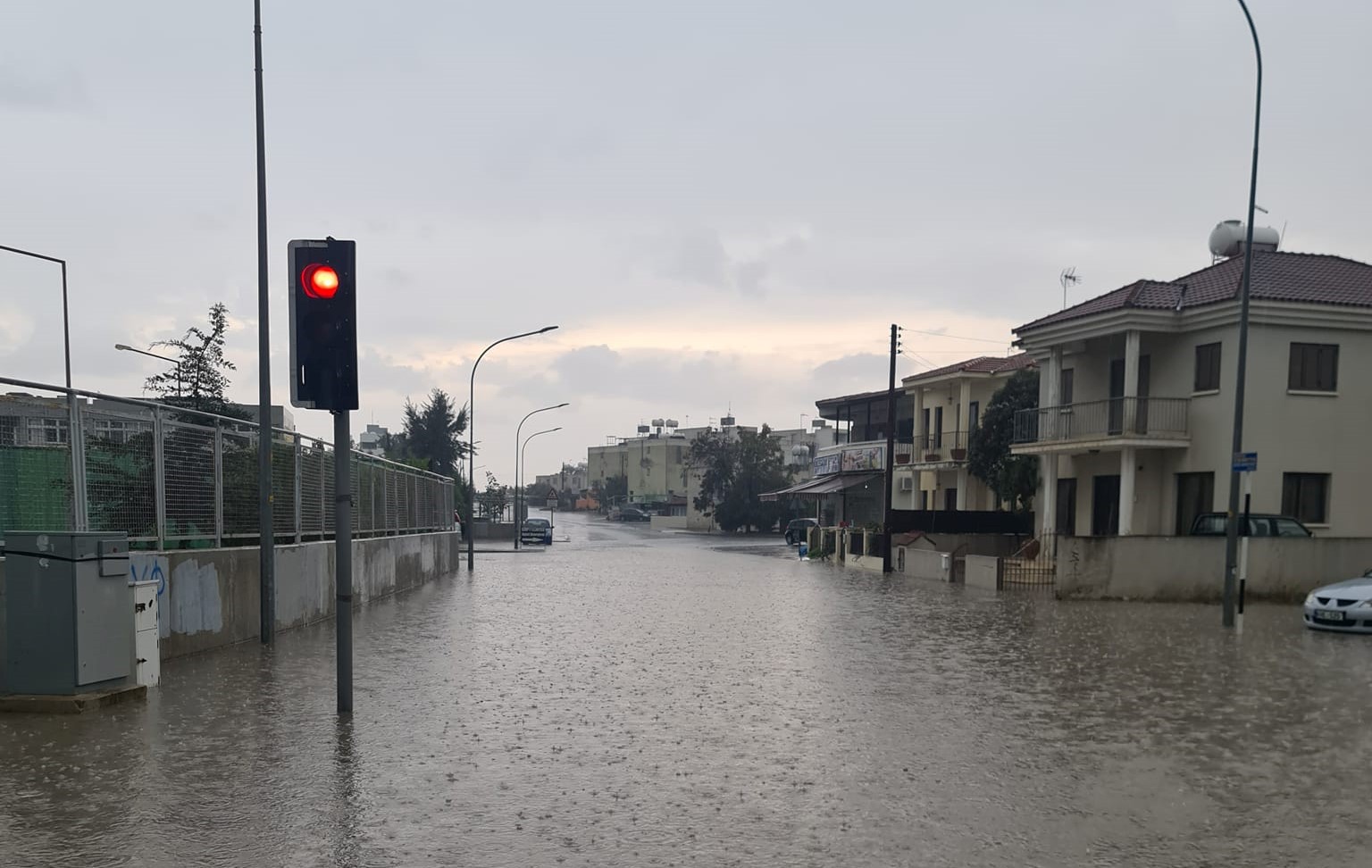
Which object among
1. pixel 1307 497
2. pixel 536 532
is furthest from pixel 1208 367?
pixel 536 532

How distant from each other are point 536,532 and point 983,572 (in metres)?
37.5

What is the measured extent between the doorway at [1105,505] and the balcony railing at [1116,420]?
1.65 m

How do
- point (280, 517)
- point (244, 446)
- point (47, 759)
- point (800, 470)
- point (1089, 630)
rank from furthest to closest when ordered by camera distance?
point (800, 470)
point (1089, 630)
point (280, 517)
point (244, 446)
point (47, 759)

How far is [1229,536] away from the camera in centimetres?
1970

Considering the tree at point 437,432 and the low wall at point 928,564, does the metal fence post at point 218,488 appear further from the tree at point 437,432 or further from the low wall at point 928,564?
the tree at point 437,432

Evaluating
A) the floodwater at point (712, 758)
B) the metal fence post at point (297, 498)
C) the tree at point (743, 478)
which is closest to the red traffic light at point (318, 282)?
the floodwater at point (712, 758)

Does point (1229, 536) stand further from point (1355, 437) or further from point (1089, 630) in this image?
point (1355, 437)

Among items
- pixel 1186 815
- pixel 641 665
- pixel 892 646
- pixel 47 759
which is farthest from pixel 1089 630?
pixel 47 759

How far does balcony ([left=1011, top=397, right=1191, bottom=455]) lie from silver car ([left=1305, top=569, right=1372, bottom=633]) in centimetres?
1092

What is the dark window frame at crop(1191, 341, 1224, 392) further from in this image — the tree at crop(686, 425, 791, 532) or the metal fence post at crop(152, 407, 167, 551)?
the tree at crop(686, 425, 791, 532)

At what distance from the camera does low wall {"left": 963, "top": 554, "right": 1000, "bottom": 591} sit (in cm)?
2962

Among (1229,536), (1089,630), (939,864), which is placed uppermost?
(1229,536)

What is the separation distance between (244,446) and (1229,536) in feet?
52.0

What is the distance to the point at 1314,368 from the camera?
94.8 feet
